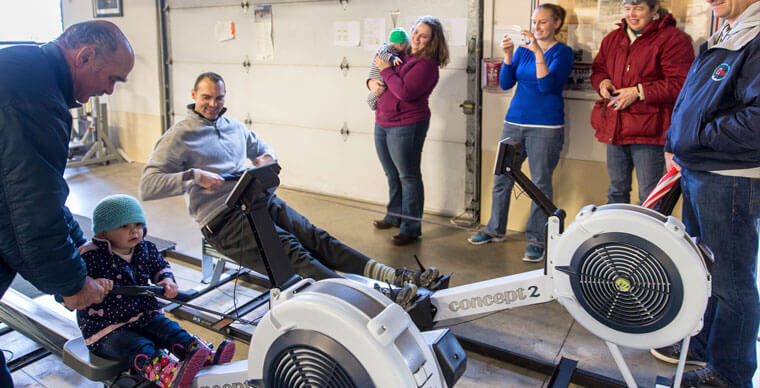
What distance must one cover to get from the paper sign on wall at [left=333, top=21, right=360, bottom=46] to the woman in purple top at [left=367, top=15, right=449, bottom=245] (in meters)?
0.96

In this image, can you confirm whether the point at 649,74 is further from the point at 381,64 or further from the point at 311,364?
the point at 311,364

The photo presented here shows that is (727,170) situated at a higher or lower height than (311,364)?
higher

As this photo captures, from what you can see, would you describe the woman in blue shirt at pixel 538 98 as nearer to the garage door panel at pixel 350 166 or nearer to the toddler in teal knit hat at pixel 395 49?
the toddler in teal knit hat at pixel 395 49

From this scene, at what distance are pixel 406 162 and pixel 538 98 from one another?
36.1 inches

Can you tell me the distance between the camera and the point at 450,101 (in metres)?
4.49

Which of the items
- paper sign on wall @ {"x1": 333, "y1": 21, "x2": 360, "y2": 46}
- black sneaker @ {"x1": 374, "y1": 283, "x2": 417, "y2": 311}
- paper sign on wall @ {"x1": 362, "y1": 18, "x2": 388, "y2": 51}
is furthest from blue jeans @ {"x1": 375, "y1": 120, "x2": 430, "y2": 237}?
black sneaker @ {"x1": 374, "y1": 283, "x2": 417, "y2": 311}

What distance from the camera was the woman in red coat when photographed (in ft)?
10.3

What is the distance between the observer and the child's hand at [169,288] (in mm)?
2031

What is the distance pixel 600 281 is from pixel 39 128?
63.8 inches

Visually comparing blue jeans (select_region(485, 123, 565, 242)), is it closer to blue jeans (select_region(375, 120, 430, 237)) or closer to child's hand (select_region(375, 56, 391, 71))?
blue jeans (select_region(375, 120, 430, 237))

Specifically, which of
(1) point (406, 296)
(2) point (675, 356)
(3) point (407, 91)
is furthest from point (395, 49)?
(2) point (675, 356)

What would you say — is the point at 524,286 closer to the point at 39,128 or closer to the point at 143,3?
the point at 39,128

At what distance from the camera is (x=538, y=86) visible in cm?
360

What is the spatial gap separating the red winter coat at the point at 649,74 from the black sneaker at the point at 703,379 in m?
1.33
